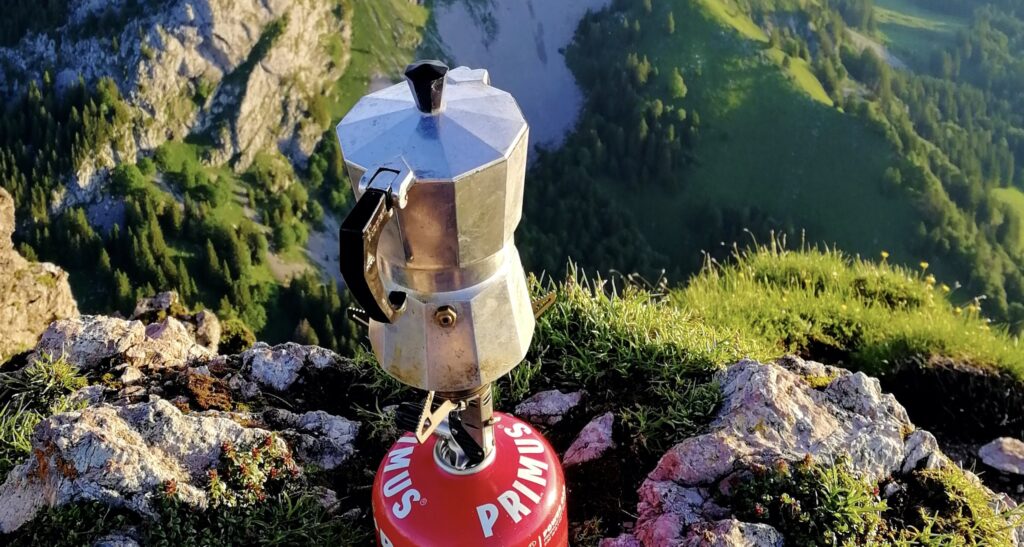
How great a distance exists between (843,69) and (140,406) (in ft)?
406

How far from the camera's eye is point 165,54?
93938 mm

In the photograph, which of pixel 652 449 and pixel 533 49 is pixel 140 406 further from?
pixel 533 49

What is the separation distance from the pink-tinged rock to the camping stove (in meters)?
0.45

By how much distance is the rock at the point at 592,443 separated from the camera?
484cm

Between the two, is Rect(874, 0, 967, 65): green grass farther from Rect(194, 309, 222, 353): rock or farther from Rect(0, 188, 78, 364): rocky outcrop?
Rect(0, 188, 78, 364): rocky outcrop

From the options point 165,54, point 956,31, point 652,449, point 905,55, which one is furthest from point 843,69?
point 652,449

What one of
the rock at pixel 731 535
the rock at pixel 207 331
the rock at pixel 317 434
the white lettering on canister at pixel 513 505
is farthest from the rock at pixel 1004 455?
the rock at pixel 207 331

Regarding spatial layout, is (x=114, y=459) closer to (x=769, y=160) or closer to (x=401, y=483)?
(x=401, y=483)

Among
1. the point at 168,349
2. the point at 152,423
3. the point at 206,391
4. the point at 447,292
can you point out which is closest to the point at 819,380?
the point at 447,292

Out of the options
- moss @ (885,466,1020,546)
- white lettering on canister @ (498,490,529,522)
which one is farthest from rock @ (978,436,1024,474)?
white lettering on canister @ (498,490,529,522)

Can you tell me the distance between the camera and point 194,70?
96.2m

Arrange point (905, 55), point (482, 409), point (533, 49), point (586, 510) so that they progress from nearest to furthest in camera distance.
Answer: point (482, 409) → point (586, 510) → point (533, 49) → point (905, 55)

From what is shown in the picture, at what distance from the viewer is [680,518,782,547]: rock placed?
3869 mm

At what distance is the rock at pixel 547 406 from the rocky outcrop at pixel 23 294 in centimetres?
411
